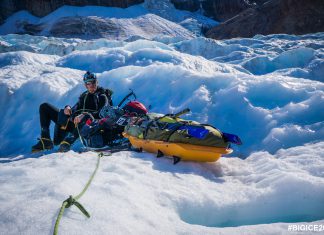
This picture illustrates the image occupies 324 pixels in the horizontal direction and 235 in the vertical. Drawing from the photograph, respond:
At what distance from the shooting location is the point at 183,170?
3045 millimetres

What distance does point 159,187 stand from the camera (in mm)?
2498

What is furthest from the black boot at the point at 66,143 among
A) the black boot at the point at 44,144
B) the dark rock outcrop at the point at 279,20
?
the dark rock outcrop at the point at 279,20

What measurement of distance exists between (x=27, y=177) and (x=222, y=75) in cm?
373

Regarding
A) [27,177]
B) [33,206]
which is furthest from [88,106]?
[33,206]

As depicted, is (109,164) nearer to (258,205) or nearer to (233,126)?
(258,205)

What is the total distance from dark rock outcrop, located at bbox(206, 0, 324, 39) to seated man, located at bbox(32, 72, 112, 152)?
26.7m

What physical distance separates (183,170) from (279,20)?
3004cm

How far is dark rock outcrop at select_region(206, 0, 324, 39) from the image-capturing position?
1104 inches

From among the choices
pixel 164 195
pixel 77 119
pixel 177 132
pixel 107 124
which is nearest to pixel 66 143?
pixel 77 119

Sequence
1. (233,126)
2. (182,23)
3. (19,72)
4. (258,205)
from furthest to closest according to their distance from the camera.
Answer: (182,23)
(19,72)
(233,126)
(258,205)

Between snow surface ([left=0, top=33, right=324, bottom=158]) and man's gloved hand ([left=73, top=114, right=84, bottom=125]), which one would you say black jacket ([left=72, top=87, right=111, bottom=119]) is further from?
snow surface ([left=0, top=33, right=324, bottom=158])

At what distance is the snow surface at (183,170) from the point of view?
6.28 feet

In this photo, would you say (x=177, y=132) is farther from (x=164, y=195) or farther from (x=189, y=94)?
(x=189, y=94)

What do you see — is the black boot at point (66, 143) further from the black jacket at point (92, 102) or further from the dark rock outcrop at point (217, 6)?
the dark rock outcrop at point (217, 6)
